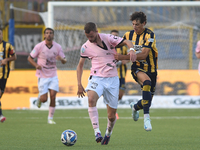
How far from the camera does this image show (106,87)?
648cm

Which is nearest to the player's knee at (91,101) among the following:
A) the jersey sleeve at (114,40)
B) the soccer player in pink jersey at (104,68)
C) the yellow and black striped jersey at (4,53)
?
the soccer player in pink jersey at (104,68)

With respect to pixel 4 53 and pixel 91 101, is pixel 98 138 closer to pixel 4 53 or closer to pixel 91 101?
pixel 91 101

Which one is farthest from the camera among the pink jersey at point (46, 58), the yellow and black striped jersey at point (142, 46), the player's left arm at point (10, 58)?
the pink jersey at point (46, 58)

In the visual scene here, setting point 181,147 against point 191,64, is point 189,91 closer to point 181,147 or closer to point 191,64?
point 191,64

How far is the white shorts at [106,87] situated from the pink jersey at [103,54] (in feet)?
0.26

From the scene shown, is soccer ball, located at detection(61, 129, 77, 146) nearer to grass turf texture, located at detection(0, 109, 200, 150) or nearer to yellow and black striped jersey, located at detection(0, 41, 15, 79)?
grass turf texture, located at detection(0, 109, 200, 150)

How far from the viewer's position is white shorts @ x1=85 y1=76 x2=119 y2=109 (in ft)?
21.0

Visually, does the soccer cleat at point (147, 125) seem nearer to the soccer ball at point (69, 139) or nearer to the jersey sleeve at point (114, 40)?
the soccer ball at point (69, 139)

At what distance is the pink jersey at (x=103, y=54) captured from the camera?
652cm

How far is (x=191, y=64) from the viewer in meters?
15.9

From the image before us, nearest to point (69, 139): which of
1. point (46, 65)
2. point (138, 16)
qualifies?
point (138, 16)

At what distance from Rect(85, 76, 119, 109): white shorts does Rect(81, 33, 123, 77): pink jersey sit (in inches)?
3.1

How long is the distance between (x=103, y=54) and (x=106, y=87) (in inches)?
19.9

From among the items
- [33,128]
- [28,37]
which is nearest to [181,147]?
[33,128]
